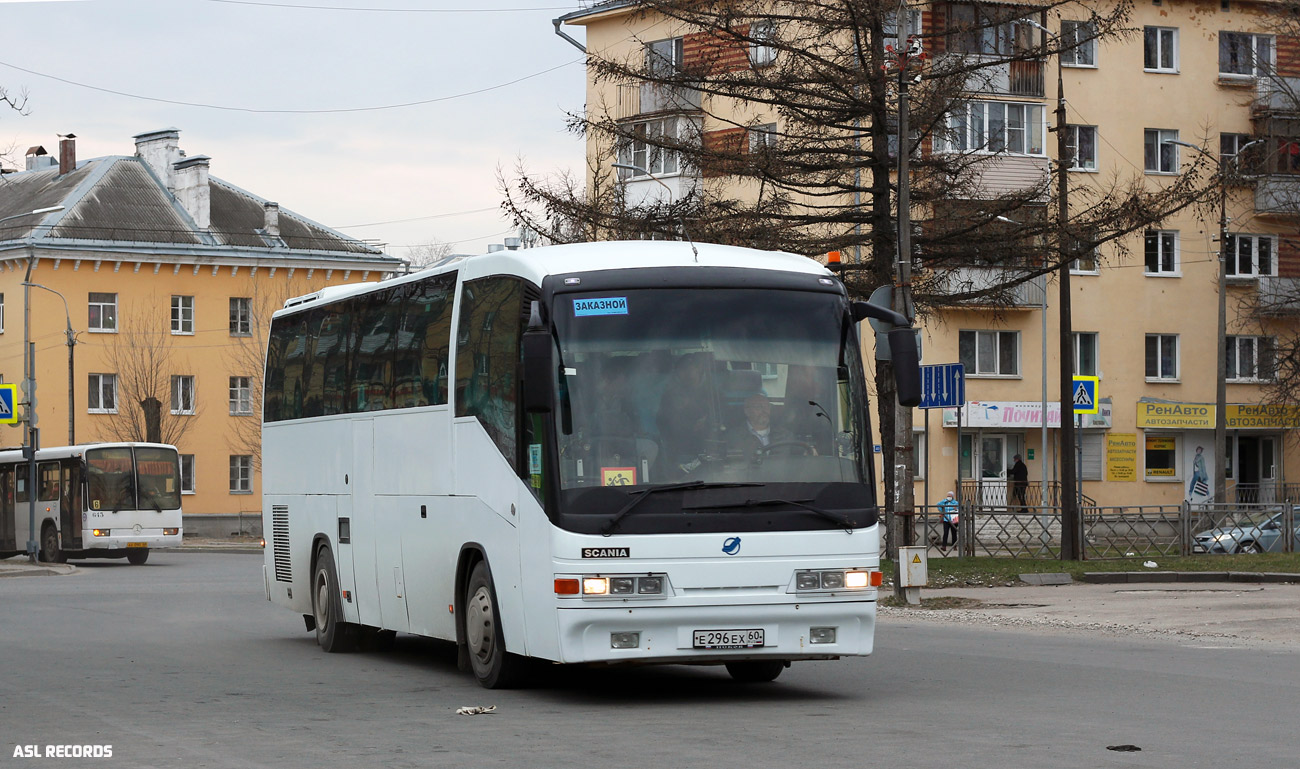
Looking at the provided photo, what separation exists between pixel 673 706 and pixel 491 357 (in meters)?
2.95

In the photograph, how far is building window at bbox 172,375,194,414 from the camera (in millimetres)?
72750

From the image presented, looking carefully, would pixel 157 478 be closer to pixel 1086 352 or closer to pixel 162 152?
pixel 1086 352

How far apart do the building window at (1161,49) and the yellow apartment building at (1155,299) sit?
0.04 m

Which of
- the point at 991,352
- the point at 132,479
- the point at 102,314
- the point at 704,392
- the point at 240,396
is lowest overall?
the point at 132,479

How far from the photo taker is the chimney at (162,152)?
247ft

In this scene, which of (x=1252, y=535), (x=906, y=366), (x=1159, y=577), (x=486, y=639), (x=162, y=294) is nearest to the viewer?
(x=906, y=366)

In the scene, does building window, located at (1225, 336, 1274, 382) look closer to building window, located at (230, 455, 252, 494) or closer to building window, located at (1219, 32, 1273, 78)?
building window, located at (1219, 32, 1273, 78)

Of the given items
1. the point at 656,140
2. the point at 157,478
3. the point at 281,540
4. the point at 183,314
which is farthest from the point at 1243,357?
the point at 281,540

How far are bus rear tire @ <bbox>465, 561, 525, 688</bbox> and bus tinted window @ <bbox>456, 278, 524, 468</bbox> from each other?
110cm

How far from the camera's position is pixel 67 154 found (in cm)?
7612

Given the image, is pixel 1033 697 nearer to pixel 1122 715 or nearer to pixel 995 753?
pixel 1122 715

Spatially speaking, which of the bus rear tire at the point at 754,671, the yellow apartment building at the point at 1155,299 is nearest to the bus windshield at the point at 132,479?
the yellow apartment building at the point at 1155,299

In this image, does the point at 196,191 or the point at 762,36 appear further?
the point at 196,191

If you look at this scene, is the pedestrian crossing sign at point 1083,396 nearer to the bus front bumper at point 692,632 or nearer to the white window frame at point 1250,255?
the bus front bumper at point 692,632
